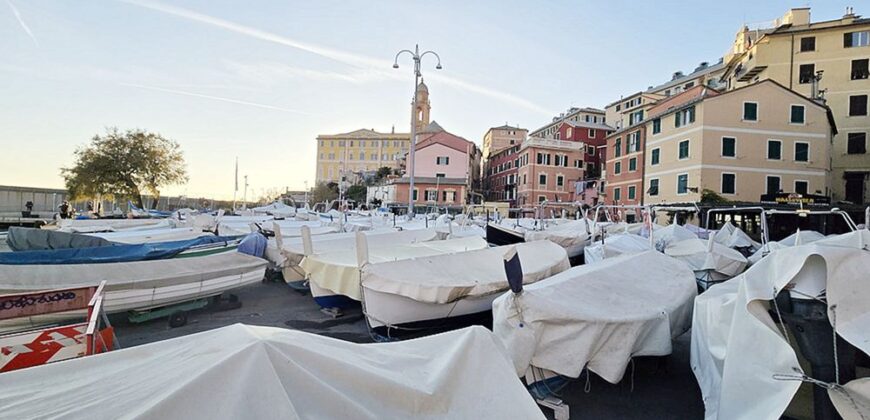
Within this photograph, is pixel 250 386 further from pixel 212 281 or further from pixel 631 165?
pixel 631 165

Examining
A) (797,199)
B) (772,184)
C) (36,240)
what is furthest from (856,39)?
(36,240)

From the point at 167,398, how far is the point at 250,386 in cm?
33

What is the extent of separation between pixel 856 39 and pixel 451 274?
4679 centimetres

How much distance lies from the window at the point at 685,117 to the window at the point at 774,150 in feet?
17.8

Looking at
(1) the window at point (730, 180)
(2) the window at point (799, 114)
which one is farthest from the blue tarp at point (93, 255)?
(2) the window at point (799, 114)

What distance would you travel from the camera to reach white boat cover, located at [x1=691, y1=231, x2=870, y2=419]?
9.82ft

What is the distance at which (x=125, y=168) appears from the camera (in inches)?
1326

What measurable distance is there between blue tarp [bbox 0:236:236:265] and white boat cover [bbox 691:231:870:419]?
8956 millimetres

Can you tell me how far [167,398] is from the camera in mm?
1803

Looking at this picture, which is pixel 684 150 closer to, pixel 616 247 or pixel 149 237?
pixel 616 247

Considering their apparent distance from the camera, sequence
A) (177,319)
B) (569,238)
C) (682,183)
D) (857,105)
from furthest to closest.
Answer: (857,105)
(682,183)
(569,238)
(177,319)

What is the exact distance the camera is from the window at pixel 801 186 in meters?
30.7

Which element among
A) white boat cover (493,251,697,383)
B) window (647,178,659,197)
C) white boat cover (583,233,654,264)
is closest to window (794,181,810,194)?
window (647,178,659,197)

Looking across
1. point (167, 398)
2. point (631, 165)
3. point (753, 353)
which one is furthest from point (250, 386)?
point (631, 165)
